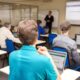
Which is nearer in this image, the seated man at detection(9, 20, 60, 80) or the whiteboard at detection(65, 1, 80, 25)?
the seated man at detection(9, 20, 60, 80)

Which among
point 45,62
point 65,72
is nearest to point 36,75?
point 45,62

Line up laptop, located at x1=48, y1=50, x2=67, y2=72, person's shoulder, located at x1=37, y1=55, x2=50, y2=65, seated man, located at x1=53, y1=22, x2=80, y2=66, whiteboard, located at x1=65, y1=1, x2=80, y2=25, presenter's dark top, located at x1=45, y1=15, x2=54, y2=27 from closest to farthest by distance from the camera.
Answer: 1. person's shoulder, located at x1=37, y1=55, x2=50, y2=65
2. laptop, located at x1=48, y1=50, x2=67, y2=72
3. seated man, located at x1=53, y1=22, x2=80, y2=66
4. whiteboard, located at x1=65, y1=1, x2=80, y2=25
5. presenter's dark top, located at x1=45, y1=15, x2=54, y2=27

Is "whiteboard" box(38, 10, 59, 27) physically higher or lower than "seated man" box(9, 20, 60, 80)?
higher

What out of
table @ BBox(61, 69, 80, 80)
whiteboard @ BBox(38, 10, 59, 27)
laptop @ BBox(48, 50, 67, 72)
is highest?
whiteboard @ BBox(38, 10, 59, 27)

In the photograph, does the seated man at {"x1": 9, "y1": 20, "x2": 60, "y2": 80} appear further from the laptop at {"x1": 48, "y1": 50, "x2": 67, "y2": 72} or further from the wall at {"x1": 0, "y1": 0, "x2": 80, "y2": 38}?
the wall at {"x1": 0, "y1": 0, "x2": 80, "y2": 38}

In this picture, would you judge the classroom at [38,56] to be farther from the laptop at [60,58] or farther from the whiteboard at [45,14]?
the whiteboard at [45,14]

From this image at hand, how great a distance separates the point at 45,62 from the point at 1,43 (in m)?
3.71

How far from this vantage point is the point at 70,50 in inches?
112

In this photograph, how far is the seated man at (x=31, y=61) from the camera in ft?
4.25

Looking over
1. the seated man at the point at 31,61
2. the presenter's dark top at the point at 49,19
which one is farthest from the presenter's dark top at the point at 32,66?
the presenter's dark top at the point at 49,19

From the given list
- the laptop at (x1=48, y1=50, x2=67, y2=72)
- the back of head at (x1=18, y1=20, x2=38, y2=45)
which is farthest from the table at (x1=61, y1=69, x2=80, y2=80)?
the back of head at (x1=18, y1=20, x2=38, y2=45)

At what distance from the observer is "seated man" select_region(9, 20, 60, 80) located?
1297 millimetres

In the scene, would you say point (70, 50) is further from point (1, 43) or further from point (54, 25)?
point (54, 25)

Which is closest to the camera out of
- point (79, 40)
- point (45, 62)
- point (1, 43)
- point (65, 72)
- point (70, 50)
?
point (45, 62)
